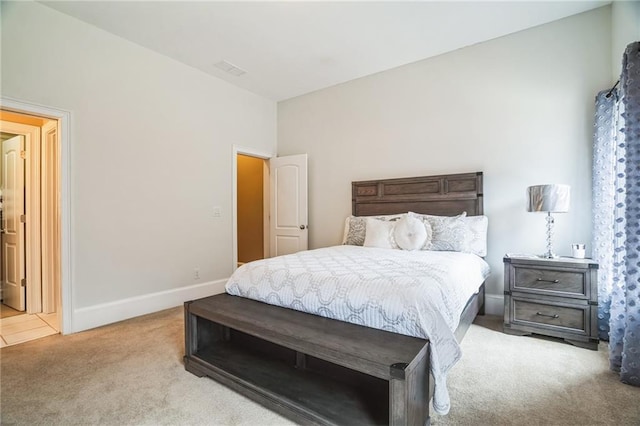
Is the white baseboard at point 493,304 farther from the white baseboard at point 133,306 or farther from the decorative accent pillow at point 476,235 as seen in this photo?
the white baseboard at point 133,306

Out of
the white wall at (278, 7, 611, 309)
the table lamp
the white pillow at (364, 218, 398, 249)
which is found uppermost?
the white wall at (278, 7, 611, 309)

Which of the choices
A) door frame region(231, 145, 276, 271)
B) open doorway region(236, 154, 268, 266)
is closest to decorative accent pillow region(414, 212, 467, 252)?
door frame region(231, 145, 276, 271)

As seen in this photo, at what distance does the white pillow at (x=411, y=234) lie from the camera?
10.3 ft

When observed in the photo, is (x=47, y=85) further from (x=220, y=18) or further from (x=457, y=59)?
(x=457, y=59)

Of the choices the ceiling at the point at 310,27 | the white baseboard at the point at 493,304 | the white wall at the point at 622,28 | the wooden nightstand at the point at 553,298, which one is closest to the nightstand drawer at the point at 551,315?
the wooden nightstand at the point at 553,298

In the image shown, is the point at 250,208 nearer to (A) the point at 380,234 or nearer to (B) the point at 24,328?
(A) the point at 380,234

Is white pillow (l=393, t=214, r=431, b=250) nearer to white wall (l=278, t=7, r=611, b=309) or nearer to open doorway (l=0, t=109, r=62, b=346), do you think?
white wall (l=278, t=7, r=611, b=309)

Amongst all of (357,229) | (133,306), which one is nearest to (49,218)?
(133,306)

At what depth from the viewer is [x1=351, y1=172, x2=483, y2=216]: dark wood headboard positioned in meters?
3.42

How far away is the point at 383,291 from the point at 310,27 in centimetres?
274

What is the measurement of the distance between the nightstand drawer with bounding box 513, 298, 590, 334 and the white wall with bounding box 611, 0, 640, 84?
6.85ft

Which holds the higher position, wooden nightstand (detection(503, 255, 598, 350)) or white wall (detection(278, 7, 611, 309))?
white wall (detection(278, 7, 611, 309))

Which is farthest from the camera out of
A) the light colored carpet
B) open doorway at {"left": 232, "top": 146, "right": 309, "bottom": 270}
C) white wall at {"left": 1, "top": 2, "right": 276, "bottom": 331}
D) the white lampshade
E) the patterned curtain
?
Result: open doorway at {"left": 232, "top": 146, "right": 309, "bottom": 270}

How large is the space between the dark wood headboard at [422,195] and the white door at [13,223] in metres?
4.03
